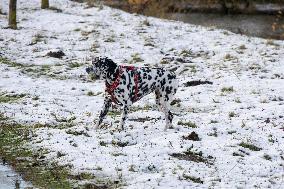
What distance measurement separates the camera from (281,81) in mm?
18953

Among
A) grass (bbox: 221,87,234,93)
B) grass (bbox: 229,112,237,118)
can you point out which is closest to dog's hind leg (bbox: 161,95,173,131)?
grass (bbox: 229,112,237,118)

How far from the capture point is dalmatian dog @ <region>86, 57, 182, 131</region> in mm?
12984

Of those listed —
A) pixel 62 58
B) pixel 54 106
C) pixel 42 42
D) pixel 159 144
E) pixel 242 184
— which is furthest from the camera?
pixel 42 42

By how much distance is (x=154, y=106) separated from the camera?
1669 cm

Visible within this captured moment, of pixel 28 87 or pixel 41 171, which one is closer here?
pixel 41 171

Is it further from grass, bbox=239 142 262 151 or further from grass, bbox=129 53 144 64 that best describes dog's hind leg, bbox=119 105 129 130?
grass, bbox=129 53 144 64

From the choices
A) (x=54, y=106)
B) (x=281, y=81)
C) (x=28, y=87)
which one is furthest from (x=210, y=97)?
(x=28, y=87)

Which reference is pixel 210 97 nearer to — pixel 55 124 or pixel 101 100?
pixel 101 100

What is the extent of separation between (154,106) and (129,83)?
3.72 meters

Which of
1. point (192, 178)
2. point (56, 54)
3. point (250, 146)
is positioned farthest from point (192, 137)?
point (56, 54)

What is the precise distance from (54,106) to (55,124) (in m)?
1.99

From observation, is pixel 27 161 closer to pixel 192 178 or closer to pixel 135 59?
pixel 192 178

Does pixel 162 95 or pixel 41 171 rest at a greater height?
pixel 162 95

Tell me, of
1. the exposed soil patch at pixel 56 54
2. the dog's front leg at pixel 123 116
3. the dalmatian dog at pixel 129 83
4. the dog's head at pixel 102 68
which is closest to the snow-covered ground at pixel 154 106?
the dog's front leg at pixel 123 116
